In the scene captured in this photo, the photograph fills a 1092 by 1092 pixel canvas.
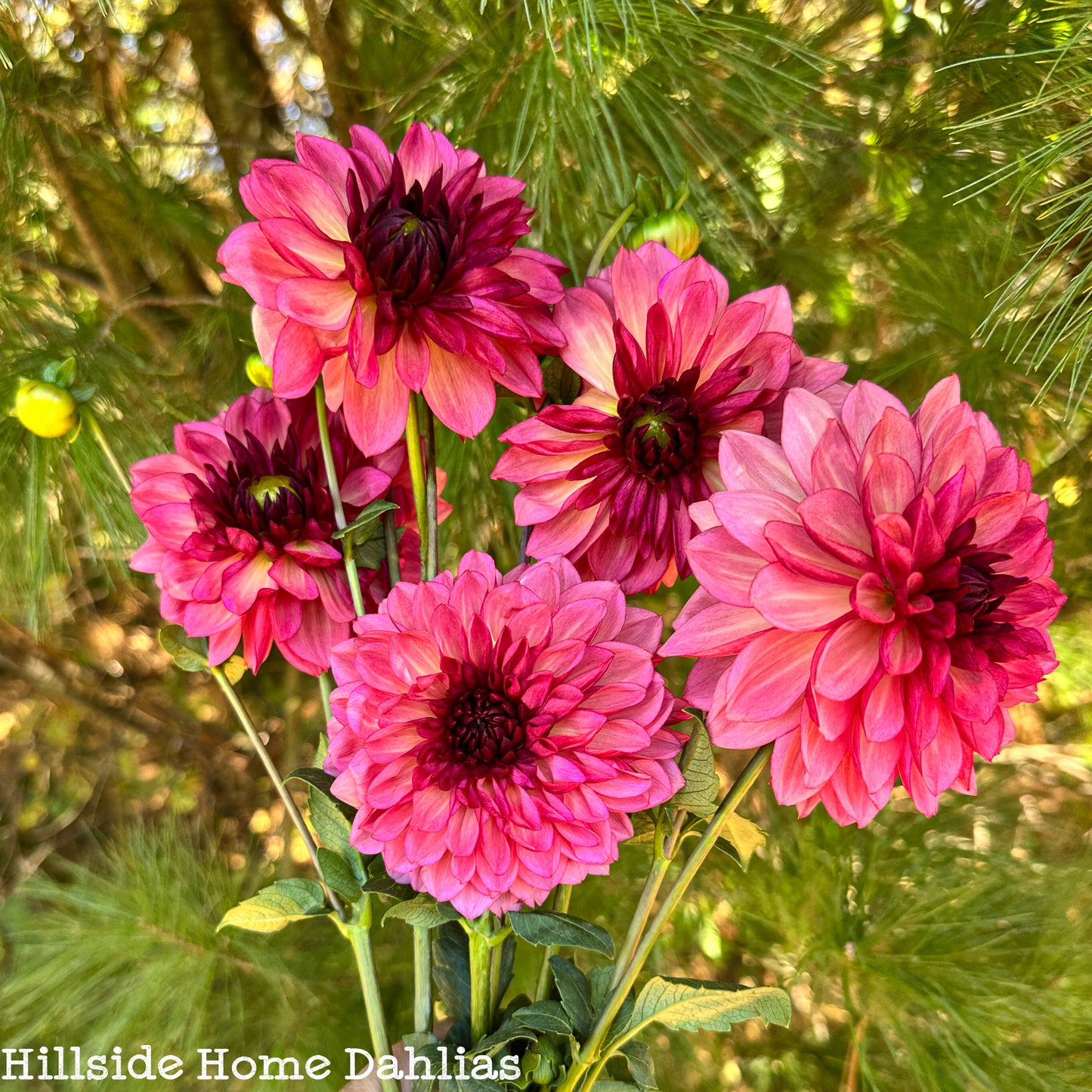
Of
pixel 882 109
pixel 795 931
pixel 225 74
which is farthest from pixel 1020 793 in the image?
pixel 225 74

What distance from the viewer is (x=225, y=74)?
79 cm

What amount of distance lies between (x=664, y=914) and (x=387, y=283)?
232 millimetres

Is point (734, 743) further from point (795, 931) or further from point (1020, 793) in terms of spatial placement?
point (1020, 793)

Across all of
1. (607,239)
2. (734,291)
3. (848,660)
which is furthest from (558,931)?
(734,291)

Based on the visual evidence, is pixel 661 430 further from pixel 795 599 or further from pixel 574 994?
pixel 574 994

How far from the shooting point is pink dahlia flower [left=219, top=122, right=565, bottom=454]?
256 mm

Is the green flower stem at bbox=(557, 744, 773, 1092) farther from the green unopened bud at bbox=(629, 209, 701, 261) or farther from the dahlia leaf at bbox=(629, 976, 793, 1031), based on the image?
the green unopened bud at bbox=(629, 209, 701, 261)

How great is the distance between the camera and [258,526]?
30 cm

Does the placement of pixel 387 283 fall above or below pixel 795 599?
above

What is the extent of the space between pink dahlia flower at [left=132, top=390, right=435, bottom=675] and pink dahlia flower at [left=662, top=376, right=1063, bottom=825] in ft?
0.48

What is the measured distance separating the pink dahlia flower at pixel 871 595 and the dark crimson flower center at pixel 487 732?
2.4 inches

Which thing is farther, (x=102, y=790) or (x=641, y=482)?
(x=102, y=790)

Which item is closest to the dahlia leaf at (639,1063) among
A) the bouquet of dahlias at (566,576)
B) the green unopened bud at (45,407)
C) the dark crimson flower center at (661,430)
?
the bouquet of dahlias at (566,576)

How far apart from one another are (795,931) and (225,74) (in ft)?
3.08
